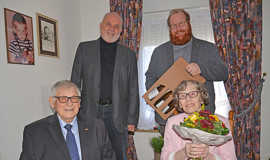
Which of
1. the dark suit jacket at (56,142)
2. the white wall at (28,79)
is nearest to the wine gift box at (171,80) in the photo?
the dark suit jacket at (56,142)

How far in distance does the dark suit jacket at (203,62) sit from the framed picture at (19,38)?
1.48 meters

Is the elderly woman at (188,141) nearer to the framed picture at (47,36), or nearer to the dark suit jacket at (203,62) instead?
the dark suit jacket at (203,62)

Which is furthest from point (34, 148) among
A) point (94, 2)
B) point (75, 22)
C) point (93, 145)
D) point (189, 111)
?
point (94, 2)

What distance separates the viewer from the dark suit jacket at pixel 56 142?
54.6 inches

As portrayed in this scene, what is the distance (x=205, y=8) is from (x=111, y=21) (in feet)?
5.95

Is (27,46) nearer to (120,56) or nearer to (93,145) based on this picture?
(120,56)

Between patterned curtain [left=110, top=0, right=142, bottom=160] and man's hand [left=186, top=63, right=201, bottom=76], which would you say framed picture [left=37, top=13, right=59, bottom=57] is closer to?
patterned curtain [left=110, top=0, right=142, bottom=160]

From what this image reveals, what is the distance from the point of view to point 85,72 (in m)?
2.28

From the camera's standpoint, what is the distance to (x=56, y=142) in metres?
1.43

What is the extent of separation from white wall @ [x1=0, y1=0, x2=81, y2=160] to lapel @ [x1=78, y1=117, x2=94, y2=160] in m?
1.17

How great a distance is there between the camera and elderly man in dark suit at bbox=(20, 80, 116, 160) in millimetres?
1397

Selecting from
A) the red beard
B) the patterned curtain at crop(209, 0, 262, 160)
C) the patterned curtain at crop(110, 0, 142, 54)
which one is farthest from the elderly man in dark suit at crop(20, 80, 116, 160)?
the patterned curtain at crop(209, 0, 262, 160)

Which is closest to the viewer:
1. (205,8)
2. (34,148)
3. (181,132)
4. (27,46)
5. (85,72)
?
(181,132)

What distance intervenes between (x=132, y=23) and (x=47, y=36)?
1339 mm
